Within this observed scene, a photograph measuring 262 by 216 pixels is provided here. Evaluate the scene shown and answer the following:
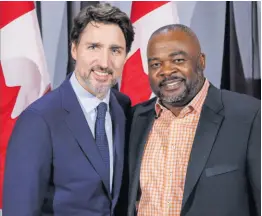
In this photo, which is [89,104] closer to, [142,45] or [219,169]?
[219,169]

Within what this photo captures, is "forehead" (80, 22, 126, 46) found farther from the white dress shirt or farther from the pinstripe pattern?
the pinstripe pattern

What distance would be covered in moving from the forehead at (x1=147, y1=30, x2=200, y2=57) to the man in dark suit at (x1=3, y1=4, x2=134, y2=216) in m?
0.12

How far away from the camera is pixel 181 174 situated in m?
1.13

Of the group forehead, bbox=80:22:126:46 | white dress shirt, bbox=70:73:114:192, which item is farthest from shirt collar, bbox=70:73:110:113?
forehead, bbox=80:22:126:46

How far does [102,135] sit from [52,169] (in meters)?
0.17

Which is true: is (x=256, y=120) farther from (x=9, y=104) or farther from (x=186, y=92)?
(x=9, y=104)

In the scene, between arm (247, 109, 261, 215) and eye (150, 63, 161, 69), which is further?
eye (150, 63, 161, 69)

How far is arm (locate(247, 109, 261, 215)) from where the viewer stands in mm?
1044

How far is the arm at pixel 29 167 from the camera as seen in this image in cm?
111

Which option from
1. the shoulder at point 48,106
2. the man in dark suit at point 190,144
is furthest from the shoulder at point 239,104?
the shoulder at point 48,106

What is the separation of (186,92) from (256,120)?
0.21m

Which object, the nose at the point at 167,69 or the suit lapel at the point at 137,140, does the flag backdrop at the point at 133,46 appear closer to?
the suit lapel at the point at 137,140

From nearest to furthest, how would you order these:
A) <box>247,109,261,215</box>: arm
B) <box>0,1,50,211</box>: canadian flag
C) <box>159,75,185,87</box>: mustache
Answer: <box>247,109,261,215</box>: arm < <box>159,75,185,87</box>: mustache < <box>0,1,50,211</box>: canadian flag

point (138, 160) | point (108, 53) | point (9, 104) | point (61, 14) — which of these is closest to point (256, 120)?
point (138, 160)
